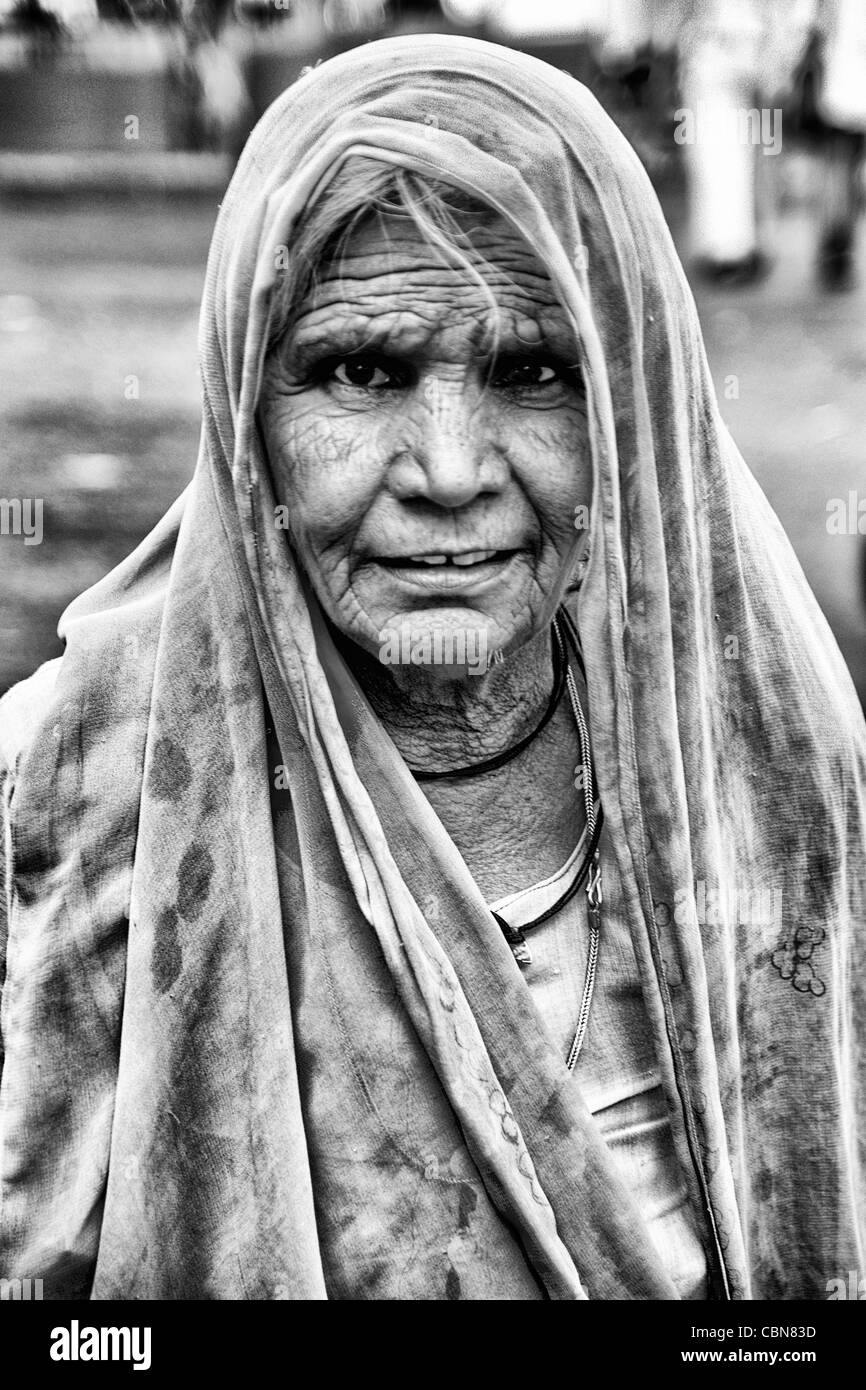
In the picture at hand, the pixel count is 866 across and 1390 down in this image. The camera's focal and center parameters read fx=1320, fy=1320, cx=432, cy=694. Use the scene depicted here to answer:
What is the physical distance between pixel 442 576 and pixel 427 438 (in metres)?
0.15

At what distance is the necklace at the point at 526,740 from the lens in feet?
5.17

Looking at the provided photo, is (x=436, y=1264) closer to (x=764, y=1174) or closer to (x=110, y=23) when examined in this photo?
(x=764, y=1174)

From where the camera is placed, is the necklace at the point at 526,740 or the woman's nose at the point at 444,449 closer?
the woman's nose at the point at 444,449

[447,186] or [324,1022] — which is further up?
[447,186]


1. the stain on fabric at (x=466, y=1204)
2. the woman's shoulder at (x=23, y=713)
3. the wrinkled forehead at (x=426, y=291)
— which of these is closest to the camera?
the wrinkled forehead at (x=426, y=291)

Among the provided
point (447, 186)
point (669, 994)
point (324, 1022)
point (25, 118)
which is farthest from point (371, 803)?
point (25, 118)

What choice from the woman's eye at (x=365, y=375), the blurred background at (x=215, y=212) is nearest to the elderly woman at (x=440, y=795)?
the woman's eye at (x=365, y=375)

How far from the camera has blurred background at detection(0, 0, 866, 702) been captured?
1.55 m

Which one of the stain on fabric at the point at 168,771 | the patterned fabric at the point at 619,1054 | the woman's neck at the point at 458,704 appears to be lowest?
the patterned fabric at the point at 619,1054

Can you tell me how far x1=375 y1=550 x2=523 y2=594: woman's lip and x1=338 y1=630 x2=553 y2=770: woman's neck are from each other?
13 centimetres

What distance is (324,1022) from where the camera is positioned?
1480 mm

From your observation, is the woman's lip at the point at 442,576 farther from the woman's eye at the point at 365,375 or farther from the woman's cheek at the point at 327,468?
the woman's eye at the point at 365,375

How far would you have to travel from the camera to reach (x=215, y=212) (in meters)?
1.56
